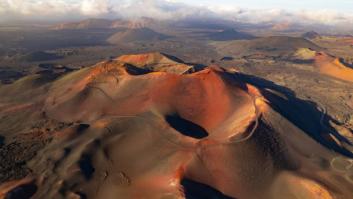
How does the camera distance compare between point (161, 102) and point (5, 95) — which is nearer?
point (161, 102)

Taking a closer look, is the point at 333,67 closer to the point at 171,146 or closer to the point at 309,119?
the point at 309,119

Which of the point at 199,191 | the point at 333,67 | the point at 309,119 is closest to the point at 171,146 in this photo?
the point at 199,191

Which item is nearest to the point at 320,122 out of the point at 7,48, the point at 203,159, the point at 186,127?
the point at 186,127

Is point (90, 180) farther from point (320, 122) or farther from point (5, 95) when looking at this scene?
point (320, 122)

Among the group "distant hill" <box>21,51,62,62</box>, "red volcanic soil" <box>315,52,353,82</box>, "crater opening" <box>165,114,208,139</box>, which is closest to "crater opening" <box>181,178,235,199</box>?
"crater opening" <box>165,114,208,139</box>

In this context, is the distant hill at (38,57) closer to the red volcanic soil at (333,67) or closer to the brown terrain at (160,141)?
the brown terrain at (160,141)

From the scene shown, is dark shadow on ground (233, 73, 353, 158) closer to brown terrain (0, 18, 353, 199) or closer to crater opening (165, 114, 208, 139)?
brown terrain (0, 18, 353, 199)
